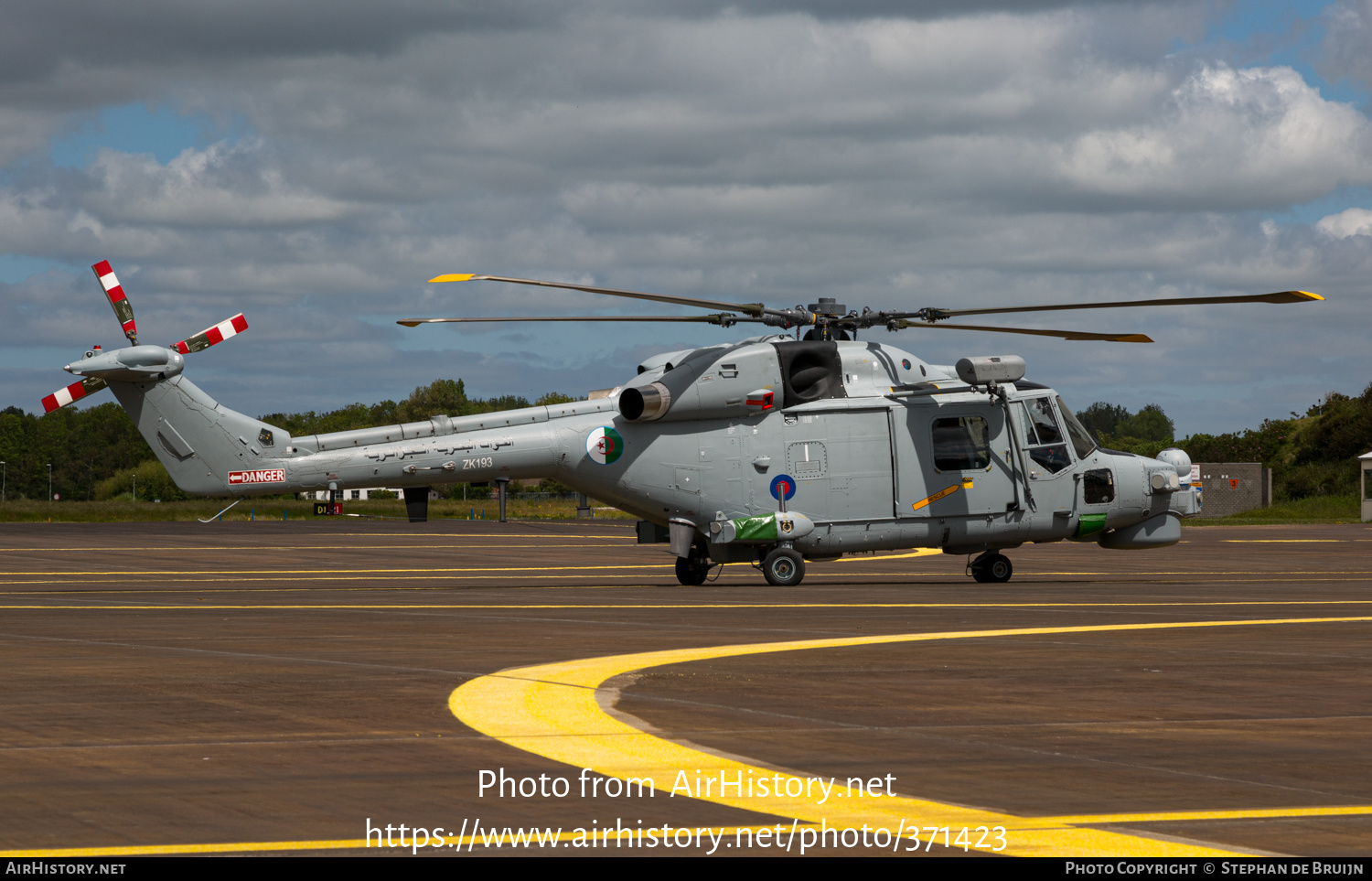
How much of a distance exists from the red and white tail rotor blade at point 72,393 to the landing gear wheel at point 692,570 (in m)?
11.9

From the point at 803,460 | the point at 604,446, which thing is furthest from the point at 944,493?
the point at 604,446

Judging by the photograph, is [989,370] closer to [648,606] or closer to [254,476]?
[648,606]

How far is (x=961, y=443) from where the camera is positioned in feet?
97.2

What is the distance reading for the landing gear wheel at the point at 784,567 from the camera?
93.7 ft

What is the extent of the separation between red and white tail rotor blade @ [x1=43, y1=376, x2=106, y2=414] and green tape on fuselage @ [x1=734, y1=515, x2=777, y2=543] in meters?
12.6

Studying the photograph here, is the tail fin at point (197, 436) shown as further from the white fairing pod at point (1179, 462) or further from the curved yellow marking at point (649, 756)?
the white fairing pod at point (1179, 462)

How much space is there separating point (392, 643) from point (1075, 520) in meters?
18.2

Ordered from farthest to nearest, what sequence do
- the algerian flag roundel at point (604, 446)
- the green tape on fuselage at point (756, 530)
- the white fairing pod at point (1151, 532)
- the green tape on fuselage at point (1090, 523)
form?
the white fairing pod at point (1151, 532) < the green tape on fuselage at point (1090, 523) < the algerian flag roundel at point (604, 446) < the green tape on fuselage at point (756, 530)

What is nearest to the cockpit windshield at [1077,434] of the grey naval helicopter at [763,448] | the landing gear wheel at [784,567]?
the grey naval helicopter at [763,448]

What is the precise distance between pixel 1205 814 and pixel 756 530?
21074 millimetres

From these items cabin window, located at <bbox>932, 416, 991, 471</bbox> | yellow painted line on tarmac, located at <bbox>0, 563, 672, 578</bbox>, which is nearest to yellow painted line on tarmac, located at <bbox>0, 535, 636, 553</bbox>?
yellow painted line on tarmac, located at <bbox>0, 563, 672, 578</bbox>

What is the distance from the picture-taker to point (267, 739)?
973 centimetres

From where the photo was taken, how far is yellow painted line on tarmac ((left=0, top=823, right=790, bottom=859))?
656cm
